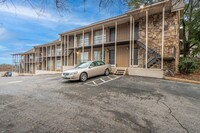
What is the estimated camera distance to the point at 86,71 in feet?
29.9

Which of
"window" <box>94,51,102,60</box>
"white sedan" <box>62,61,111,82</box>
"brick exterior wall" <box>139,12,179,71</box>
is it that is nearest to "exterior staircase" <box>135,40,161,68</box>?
"brick exterior wall" <box>139,12,179,71</box>

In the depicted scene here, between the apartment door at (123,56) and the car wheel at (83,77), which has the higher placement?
the apartment door at (123,56)

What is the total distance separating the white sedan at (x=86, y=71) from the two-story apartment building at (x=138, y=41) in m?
2.19

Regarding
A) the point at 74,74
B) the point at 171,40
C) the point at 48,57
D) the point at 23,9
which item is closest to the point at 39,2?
the point at 23,9

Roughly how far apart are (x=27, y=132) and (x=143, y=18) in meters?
13.7

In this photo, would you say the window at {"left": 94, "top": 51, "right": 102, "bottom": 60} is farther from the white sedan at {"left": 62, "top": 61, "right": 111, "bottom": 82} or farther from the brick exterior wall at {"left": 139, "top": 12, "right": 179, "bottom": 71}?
the brick exterior wall at {"left": 139, "top": 12, "right": 179, "bottom": 71}

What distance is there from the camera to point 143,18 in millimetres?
12438

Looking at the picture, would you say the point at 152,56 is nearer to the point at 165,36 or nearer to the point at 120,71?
the point at 165,36

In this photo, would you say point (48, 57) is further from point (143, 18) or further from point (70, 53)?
point (143, 18)

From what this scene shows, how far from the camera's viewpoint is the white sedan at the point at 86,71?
8492mm

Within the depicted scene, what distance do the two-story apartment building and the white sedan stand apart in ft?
7.18

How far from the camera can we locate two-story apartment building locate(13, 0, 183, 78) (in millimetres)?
10703

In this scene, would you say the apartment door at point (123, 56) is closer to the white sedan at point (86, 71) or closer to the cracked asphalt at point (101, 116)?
the white sedan at point (86, 71)

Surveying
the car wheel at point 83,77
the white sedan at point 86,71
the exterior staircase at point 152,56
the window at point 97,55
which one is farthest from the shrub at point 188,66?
the window at point 97,55
